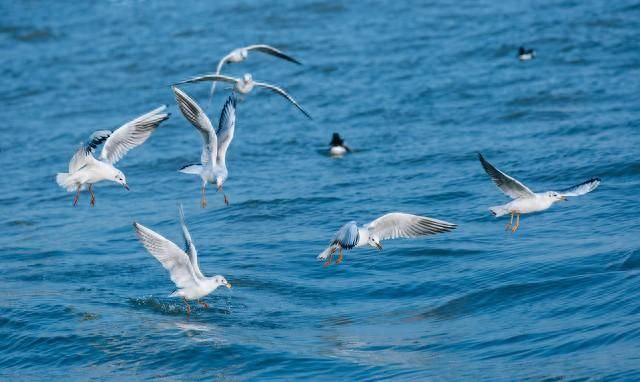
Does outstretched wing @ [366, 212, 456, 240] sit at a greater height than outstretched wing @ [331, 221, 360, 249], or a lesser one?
lesser

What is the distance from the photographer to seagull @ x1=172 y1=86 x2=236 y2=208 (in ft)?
47.1

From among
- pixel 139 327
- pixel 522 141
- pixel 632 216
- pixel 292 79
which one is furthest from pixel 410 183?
pixel 292 79

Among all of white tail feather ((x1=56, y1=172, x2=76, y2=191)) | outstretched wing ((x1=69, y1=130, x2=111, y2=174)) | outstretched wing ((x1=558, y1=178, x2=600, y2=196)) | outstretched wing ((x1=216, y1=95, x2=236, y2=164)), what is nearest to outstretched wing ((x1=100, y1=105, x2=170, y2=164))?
outstretched wing ((x1=69, y1=130, x2=111, y2=174))

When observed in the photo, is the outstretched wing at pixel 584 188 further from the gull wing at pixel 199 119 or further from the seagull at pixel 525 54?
the seagull at pixel 525 54

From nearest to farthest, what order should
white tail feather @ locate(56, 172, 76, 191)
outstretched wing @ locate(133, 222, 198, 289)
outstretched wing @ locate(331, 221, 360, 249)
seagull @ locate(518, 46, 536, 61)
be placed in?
outstretched wing @ locate(133, 222, 198, 289), outstretched wing @ locate(331, 221, 360, 249), white tail feather @ locate(56, 172, 76, 191), seagull @ locate(518, 46, 536, 61)

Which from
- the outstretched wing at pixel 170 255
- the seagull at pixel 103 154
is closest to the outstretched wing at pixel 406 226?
the outstretched wing at pixel 170 255

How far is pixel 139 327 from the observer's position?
14062 millimetres

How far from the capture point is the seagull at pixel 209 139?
47.1 ft

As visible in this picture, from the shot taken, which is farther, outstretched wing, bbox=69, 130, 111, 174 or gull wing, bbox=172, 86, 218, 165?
outstretched wing, bbox=69, 130, 111, 174

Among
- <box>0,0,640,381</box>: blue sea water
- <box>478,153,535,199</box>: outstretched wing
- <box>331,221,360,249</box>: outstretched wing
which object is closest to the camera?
<box>0,0,640,381</box>: blue sea water

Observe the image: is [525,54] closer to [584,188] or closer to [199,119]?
[584,188]

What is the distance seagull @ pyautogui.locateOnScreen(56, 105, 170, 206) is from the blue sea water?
172cm

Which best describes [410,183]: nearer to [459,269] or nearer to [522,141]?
[522,141]

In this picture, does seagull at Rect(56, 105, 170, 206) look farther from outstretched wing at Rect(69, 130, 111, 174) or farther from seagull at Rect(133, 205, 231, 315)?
seagull at Rect(133, 205, 231, 315)
